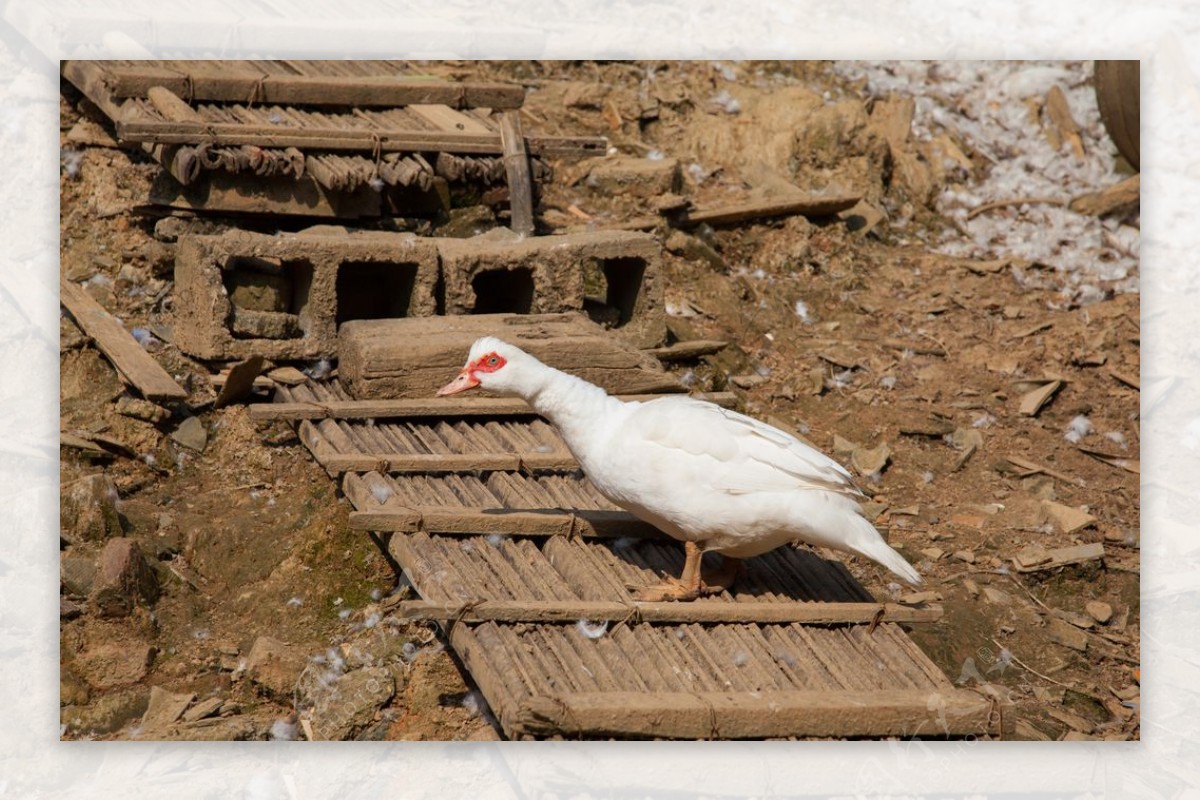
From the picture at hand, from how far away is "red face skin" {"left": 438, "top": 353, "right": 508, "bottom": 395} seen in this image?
578 cm

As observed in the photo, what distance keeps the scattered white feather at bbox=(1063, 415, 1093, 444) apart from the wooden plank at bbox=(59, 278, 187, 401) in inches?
211

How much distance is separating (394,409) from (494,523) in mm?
1425

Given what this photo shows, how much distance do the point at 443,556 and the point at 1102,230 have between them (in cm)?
735

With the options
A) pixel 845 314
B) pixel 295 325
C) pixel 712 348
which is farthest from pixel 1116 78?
pixel 295 325

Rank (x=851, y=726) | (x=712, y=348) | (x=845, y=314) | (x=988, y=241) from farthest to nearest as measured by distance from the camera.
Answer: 1. (x=988, y=241)
2. (x=845, y=314)
3. (x=712, y=348)
4. (x=851, y=726)

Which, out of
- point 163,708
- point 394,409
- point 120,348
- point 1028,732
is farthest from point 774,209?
point 163,708

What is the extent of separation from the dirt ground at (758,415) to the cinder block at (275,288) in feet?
0.99

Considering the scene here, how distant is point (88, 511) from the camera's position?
22.5 ft

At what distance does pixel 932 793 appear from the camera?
5.38 m

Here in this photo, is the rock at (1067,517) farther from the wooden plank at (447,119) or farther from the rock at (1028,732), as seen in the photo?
the wooden plank at (447,119)

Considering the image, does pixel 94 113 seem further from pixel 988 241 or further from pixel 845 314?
pixel 988 241

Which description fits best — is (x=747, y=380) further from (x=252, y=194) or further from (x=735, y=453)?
(x=735, y=453)

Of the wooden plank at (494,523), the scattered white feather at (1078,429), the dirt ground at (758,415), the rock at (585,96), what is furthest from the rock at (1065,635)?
the rock at (585,96)

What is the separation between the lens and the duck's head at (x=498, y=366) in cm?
577
